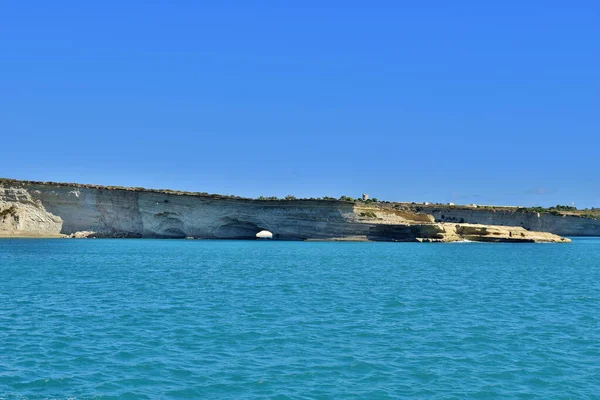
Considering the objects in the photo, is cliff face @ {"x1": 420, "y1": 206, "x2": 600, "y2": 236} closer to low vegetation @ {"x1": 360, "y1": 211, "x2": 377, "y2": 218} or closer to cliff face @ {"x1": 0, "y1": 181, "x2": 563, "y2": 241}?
cliff face @ {"x1": 0, "y1": 181, "x2": 563, "y2": 241}

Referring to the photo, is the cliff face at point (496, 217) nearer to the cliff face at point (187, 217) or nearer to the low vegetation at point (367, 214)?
the cliff face at point (187, 217)

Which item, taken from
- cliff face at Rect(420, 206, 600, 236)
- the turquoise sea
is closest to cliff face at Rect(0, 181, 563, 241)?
cliff face at Rect(420, 206, 600, 236)

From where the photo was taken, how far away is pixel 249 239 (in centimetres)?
7581

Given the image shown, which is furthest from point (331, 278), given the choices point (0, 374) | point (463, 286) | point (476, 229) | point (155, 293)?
point (476, 229)

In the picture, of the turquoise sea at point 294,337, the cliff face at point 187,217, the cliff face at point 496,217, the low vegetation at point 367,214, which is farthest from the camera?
the cliff face at point 496,217

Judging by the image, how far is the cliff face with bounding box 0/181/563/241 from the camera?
65250 mm

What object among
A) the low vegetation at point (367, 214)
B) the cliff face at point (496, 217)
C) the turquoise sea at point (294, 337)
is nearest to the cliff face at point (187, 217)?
the low vegetation at point (367, 214)

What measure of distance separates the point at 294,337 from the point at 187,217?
56.7 metres

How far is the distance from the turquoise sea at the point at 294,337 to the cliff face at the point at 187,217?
1536 inches

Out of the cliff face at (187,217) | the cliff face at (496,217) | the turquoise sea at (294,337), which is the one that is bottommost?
the turquoise sea at (294,337)

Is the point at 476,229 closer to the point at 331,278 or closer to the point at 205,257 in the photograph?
the point at 205,257

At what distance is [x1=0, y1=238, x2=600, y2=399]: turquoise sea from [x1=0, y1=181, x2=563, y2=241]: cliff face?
39.0m

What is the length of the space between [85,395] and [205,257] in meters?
31.8

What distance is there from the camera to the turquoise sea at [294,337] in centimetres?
1107
